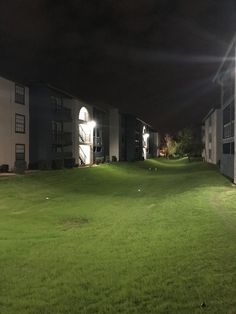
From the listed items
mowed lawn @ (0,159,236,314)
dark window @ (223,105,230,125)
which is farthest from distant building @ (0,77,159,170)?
mowed lawn @ (0,159,236,314)

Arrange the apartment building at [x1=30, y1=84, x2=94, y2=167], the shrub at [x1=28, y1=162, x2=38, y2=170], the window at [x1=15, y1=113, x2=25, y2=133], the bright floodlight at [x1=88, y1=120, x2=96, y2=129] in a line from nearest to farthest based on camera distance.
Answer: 1. the window at [x1=15, y1=113, x2=25, y2=133]
2. the shrub at [x1=28, y1=162, x2=38, y2=170]
3. the apartment building at [x1=30, y1=84, x2=94, y2=167]
4. the bright floodlight at [x1=88, y1=120, x2=96, y2=129]

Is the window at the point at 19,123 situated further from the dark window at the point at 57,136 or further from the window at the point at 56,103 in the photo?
the window at the point at 56,103

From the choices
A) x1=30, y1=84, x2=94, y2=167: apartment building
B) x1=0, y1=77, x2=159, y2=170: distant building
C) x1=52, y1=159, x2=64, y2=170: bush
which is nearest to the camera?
x1=0, y1=77, x2=159, y2=170: distant building

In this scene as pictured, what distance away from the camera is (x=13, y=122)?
37.7 meters

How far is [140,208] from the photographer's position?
695 inches

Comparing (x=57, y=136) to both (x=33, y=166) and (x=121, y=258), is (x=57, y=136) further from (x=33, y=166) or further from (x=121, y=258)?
(x=121, y=258)

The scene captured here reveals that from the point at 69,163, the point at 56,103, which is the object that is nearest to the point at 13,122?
the point at 56,103

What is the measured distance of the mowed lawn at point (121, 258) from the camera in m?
6.35

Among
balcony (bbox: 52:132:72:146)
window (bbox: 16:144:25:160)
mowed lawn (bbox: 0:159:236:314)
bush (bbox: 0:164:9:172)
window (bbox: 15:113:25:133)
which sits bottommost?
mowed lawn (bbox: 0:159:236:314)

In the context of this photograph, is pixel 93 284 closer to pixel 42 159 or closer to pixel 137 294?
pixel 137 294

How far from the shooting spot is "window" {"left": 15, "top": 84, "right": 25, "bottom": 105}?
126 feet

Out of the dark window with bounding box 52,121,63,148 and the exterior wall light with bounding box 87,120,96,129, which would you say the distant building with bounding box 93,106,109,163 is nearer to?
the exterior wall light with bounding box 87,120,96,129

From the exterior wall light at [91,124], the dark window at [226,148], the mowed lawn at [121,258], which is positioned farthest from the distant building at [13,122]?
the dark window at [226,148]

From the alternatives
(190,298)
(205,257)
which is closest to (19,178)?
(205,257)
